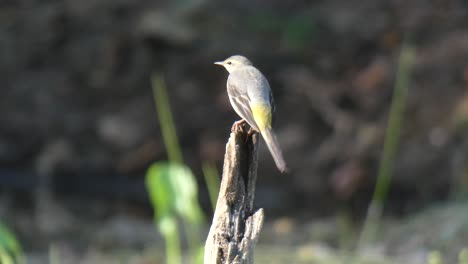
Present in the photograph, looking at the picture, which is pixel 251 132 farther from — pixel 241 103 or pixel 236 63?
pixel 236 63

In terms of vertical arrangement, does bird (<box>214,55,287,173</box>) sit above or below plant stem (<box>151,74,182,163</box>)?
below

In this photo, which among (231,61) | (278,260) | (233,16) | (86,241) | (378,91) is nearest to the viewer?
(231,61)

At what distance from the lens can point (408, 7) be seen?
8453 mm

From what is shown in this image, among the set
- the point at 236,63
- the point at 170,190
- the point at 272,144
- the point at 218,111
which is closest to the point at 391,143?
the point at 218,111

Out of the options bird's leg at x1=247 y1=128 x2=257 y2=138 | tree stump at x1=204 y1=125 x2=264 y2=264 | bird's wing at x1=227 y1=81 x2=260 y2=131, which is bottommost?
tree stump at x1=204 y1=125 x2=264 y2=264

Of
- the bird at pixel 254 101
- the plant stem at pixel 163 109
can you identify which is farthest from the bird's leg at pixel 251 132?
the plant stem at pixel 163 109

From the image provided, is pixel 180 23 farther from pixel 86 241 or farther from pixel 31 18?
pixel 86 241

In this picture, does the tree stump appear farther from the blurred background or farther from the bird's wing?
the blurred background

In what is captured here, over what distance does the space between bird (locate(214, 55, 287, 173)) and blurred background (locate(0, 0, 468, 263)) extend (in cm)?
320

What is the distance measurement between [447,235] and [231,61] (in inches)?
101

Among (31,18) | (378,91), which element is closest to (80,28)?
(31,18)

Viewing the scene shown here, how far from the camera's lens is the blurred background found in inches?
315

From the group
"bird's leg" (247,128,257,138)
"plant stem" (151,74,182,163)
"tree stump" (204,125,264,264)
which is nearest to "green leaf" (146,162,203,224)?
"bird's leg" (247,128,257,138)

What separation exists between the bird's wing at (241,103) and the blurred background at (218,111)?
3221 millimetres
